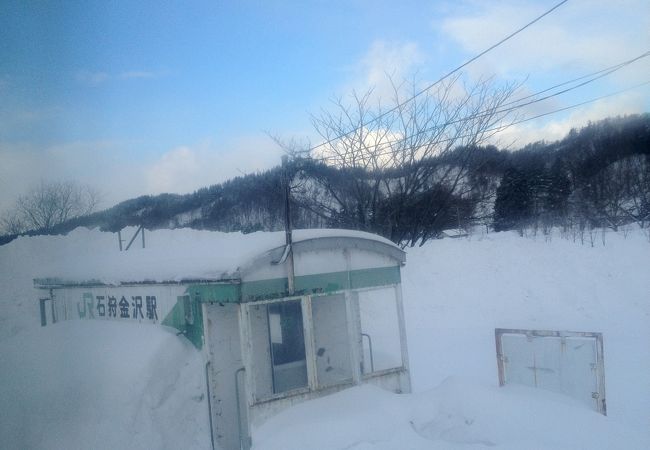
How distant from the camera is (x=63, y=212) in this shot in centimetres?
1306

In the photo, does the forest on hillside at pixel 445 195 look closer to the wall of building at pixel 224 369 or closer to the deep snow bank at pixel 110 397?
the deep snow bank at pixel 110 397

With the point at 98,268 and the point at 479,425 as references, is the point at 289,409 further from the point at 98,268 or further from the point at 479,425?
the point at 98,268

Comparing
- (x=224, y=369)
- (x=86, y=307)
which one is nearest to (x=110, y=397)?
(x=224, y=369)

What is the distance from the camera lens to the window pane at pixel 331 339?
268 inches

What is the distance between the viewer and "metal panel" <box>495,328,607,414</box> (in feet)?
18.1

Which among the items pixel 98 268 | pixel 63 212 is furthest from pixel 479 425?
pixel 63 212

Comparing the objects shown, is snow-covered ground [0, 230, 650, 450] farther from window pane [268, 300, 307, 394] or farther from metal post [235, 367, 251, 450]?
window pane [268, 300, 307, 394]

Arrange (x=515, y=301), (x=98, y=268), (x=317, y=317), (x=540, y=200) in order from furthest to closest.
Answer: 1. (x=540, y=200)
2. (x=515, y=301)
3. (x=98, y=268)
4. (x=317, y=317)

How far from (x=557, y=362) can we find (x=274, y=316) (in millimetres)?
3323

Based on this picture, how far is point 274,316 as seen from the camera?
664cm

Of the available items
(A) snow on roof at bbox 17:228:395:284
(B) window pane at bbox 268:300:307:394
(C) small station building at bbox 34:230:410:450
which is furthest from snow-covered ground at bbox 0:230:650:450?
(B) window pane at bbox 268:300:307:394

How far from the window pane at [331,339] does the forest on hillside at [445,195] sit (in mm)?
7295

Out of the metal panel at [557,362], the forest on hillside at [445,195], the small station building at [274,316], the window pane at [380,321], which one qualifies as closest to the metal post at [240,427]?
the small station building at [274,316]

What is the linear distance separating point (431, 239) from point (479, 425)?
13.9 metres
